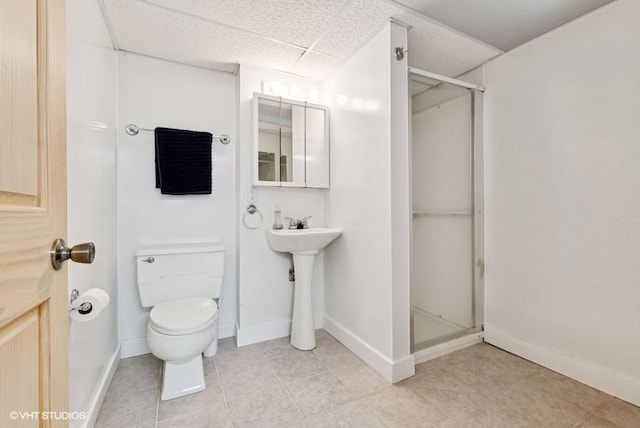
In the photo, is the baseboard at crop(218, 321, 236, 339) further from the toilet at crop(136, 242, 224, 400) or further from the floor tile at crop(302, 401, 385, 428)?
the floor tile at crop(302, 401, 385, 428)

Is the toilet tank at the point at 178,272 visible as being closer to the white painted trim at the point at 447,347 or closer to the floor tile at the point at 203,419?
the floor tile at the point at 203,419

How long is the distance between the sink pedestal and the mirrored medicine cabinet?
2.07ft

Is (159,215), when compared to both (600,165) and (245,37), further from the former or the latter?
(600,165)

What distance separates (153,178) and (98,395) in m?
1.39

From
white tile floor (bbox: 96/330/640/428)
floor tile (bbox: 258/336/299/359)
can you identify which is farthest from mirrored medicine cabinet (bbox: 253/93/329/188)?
white tile floor (bbox: 96/330/640/428)

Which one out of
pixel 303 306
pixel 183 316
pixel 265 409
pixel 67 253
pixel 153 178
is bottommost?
pixel 265 409

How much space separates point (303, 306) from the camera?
7.06 feet

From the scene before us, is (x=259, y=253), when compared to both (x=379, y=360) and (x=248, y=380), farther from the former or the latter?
(x=379, y=360)

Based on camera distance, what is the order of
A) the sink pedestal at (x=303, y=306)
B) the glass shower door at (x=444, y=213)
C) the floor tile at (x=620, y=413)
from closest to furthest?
the floor tile at (x=620, y=413) < the sink pedestal at (x=303, y=306) < the glass shower door at (x=444, y=213)

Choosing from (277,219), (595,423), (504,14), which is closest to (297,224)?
(277,219)

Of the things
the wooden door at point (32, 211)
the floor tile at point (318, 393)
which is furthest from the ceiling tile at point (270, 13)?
the floor tile at point (318, 393)

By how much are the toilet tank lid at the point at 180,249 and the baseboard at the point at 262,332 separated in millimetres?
685

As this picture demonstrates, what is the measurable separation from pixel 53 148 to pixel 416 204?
2301 millimetres

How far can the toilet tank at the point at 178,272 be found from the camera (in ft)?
6.17
